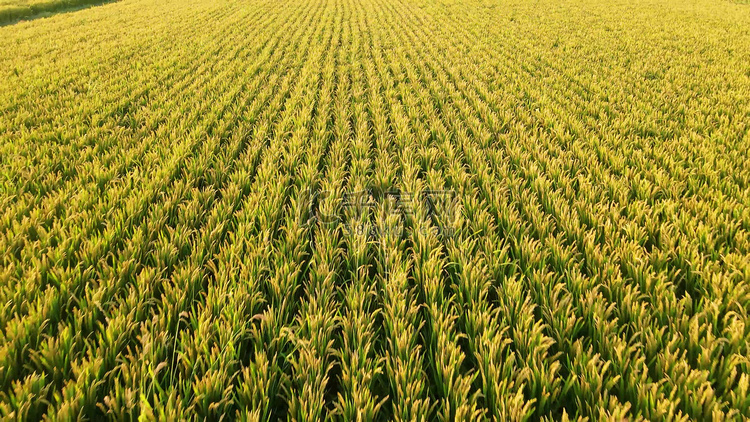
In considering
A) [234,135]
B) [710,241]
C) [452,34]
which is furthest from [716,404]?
[452,34]

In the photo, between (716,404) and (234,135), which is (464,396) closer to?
(716,404)

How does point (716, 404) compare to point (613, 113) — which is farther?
point (613, 113)

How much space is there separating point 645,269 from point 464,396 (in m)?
1.43

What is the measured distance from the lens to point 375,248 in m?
2.34

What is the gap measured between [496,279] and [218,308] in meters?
1.50

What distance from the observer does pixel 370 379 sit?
1.38m

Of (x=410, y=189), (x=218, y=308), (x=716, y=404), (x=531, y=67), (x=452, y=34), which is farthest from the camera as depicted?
(x=452, y=34)

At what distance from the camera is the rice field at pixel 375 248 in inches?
53.5

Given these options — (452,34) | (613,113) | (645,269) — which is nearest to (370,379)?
(645,269)

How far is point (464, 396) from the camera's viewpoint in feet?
4.15

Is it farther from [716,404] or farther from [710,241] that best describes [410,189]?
[716,404]

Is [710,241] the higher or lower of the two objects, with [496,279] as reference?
higher

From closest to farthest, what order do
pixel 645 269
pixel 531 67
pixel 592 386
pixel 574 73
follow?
1. pixel 592 386
2. pixel 645 269
3. pixel 574 73
4. pixel 531 67

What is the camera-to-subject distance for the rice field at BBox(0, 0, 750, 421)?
4.46 ft
